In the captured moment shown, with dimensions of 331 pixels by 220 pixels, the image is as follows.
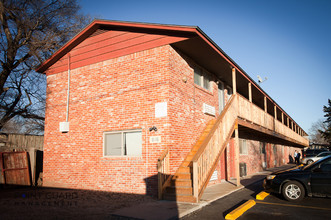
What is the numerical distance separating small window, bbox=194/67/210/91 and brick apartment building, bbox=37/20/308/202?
0.16 feet

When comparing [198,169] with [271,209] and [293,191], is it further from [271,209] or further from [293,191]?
[293,191]

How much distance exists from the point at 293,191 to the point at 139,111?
234 inches

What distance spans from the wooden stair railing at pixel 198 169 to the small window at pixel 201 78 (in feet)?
7.12

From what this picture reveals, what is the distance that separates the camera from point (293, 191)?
337 inches

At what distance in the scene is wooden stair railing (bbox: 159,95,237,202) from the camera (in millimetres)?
8164

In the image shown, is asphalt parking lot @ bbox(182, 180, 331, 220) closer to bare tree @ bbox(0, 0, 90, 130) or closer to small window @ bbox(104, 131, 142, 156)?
small window @ bbox(104, 131, 142, 156)

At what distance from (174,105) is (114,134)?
9.34 feet

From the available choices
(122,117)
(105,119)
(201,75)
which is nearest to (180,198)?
(122,117)

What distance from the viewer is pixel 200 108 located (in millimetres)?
11859

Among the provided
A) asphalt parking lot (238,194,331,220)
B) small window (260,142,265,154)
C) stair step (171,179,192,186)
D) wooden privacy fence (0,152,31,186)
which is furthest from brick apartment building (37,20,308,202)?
small window (260,142,265,154)

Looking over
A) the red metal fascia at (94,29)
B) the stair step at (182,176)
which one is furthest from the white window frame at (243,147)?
the red metal fascia at (94,29)

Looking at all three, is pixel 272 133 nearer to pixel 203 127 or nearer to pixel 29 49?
pixel 203 127

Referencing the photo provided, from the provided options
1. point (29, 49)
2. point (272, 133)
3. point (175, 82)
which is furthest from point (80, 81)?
point (272, 133)

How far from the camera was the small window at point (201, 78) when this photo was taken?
12211mm
